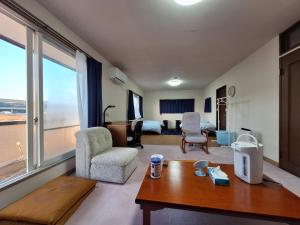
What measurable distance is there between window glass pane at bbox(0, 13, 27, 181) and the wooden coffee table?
1747 millimetres

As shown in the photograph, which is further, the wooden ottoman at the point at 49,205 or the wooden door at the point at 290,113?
the wooden door at the point at 290,113

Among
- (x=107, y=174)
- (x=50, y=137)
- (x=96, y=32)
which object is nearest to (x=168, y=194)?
(x=107, y=174)

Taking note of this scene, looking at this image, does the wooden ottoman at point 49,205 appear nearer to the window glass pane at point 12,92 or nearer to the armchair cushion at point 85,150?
the armchair cushion at point 85,150

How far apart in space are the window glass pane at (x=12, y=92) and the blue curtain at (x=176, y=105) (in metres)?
7.59

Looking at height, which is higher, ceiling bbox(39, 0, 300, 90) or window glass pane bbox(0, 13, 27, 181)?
ceiling bbox(39, 0, 300, 90)

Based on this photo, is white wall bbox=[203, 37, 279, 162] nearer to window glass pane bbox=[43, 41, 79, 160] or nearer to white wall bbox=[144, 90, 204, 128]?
window glass pane bbox=[43, 41, 79, 160]

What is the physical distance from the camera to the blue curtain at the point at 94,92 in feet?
10.0

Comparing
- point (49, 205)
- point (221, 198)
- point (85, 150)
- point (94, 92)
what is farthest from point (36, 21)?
point (221, 198)

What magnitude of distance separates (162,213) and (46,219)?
102 cm

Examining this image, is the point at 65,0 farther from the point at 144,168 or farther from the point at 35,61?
the point at 144,168

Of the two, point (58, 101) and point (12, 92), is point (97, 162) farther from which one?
point (12, 92)

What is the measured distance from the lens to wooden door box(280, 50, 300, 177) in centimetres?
237

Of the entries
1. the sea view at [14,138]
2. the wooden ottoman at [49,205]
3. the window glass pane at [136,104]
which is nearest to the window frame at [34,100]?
the sea view at [14,138]

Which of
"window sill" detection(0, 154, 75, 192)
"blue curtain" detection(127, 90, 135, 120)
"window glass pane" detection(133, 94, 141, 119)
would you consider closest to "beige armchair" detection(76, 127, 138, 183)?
"window sill" detection(0, 154, 75, 192)
